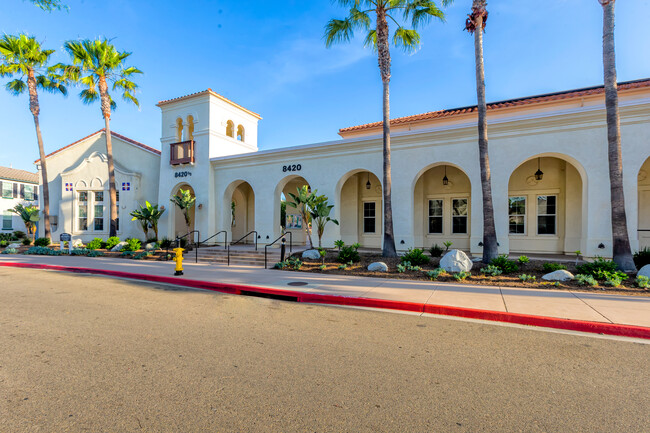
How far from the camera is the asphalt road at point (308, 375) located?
9.24ft

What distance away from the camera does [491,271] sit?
941cm

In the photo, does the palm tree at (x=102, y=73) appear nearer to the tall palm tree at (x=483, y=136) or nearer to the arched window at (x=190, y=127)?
the arched window at (x=190, y=127)

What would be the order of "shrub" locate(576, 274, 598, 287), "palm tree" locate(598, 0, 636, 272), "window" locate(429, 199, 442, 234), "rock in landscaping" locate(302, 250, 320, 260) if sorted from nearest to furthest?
"shrub" locate(576, 274, 598, 287)
"palm tree" locate(598, 0, 636, 272)
"rock in landscaping" locate(302, 250, 320, 260)
"window" locate(429, 199, 442, 234)

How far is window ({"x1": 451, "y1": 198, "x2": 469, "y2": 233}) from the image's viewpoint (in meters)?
15.3

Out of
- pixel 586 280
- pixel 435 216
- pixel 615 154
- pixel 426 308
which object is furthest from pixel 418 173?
pixel 426 308

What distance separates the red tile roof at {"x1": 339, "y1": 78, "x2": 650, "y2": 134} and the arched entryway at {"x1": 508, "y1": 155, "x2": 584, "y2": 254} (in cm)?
355

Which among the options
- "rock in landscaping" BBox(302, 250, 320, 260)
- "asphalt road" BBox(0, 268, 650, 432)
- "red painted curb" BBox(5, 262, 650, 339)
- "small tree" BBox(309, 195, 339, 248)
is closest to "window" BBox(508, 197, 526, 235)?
"small tree" BBox(309, 195, 339, 248)

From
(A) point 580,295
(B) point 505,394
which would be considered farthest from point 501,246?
(B) point 505,394

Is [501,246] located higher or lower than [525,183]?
lower

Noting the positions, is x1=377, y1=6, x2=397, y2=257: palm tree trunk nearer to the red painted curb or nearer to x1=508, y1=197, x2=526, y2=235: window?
the red painted curb

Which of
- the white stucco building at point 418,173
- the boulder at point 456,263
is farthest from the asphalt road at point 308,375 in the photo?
the white stucco building at point 418,173

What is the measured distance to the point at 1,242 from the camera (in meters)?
22.4

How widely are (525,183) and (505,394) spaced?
1339cm

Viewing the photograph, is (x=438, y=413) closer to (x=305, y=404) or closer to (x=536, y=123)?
(x=305, y=404)
